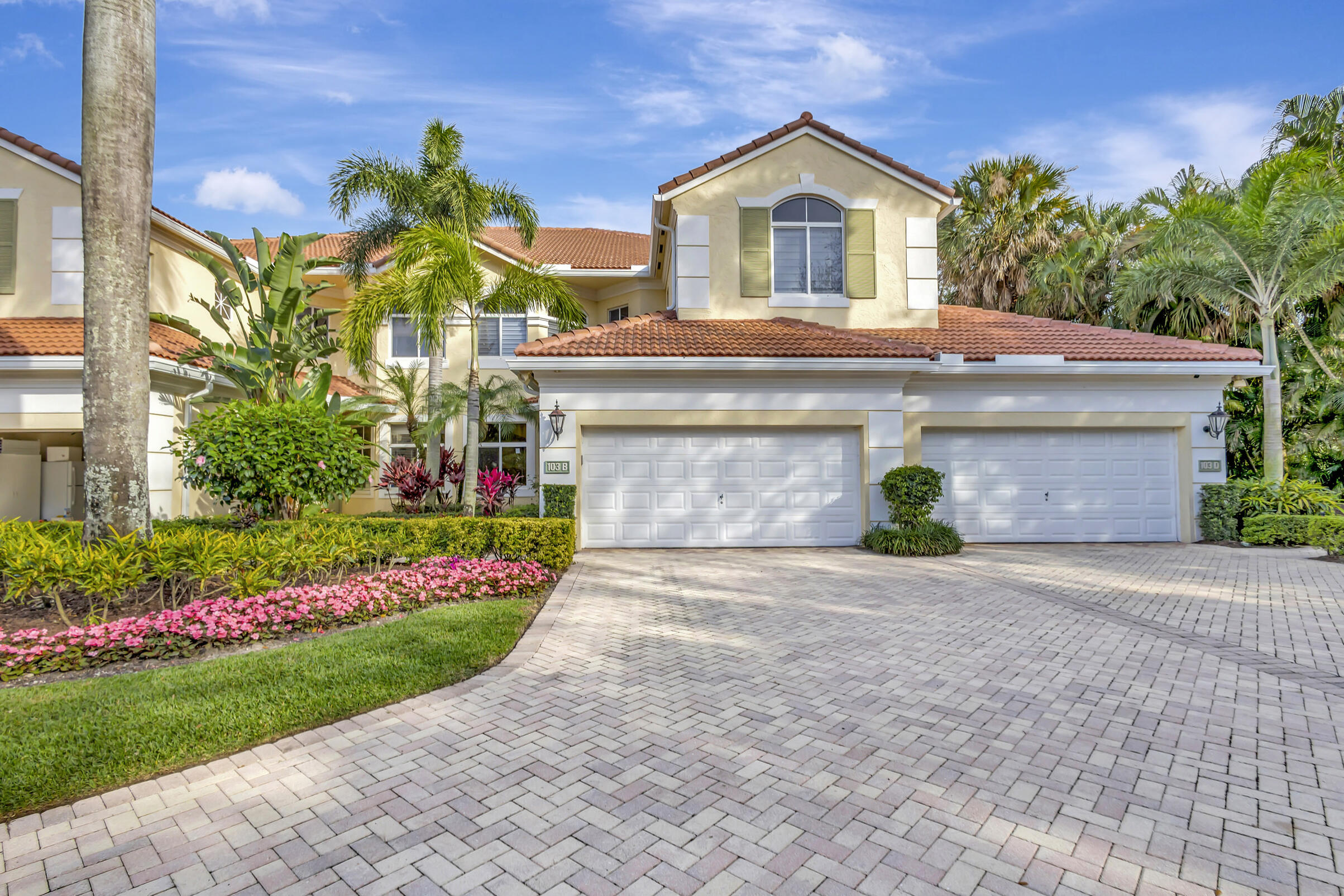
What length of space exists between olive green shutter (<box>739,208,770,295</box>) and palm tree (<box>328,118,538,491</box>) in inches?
187

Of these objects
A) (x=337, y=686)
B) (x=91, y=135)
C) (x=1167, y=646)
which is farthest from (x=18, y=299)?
(x=1167, y=646)

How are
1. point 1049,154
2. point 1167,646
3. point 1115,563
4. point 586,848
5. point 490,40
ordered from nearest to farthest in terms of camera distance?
point 586,848, point 1167,646, point 1115,563, point 490,40, point 1049,154

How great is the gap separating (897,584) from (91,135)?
10754 mm

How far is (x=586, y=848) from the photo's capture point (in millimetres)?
2877

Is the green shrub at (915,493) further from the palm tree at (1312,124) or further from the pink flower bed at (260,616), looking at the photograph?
the palm tree at (1312,124)

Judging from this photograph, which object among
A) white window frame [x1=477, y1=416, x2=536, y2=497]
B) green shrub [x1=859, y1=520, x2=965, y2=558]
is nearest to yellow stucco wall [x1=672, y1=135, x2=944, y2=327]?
green shrub [x1=859, y1=520, x2=965, y2=558]

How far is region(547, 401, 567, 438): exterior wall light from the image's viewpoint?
12.0 metres

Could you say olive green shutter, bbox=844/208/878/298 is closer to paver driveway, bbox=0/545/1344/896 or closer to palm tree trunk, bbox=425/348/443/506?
palm tree trunk, bbox=425/348/443/506

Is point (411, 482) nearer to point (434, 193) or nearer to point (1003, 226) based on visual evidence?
point (434, 193)

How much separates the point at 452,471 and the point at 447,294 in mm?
4926

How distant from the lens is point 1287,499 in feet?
41.8

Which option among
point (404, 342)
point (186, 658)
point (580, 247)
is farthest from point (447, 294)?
point (580, 247)

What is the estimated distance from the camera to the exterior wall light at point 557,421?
12.0 metres

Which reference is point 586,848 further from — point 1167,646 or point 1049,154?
Result: point 1049,154
